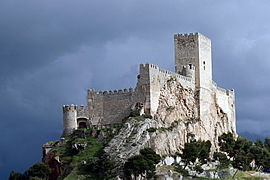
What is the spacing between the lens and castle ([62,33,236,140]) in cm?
8788

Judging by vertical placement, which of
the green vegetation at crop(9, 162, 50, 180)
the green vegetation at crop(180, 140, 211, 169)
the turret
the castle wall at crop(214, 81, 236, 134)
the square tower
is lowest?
the green vegetation at crop(9, 162, 50, 180)

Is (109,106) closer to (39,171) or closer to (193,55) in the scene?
(39,171)

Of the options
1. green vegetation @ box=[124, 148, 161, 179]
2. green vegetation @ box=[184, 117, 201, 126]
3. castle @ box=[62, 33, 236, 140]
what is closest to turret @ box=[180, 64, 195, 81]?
castle @ box=[62, 33, 236, 140]

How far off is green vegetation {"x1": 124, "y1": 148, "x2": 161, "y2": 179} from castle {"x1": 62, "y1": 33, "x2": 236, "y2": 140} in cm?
991

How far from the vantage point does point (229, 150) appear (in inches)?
3930

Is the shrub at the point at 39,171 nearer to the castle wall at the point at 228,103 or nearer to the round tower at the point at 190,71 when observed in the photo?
the round tower at the point at 190,71

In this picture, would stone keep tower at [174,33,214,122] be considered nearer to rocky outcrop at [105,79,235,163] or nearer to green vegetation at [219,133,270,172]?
rocky outcrop at [105,79,235,163]

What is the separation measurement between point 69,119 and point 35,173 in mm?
12617

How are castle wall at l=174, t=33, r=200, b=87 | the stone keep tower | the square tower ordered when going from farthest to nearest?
castle wall at l=174, t=33, r=200, b=87 < the square tower < the stone keep tower

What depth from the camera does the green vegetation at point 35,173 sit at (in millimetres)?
81625

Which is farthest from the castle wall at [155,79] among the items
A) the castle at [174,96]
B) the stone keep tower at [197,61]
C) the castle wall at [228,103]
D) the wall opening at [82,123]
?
the castle wall at [228,103]

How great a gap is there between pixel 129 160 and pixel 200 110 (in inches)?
991

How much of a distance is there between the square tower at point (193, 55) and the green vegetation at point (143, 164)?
2400 cm

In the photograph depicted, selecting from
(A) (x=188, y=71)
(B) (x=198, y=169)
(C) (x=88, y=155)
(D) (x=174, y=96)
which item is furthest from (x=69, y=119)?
(A) (x=188, y=71)
